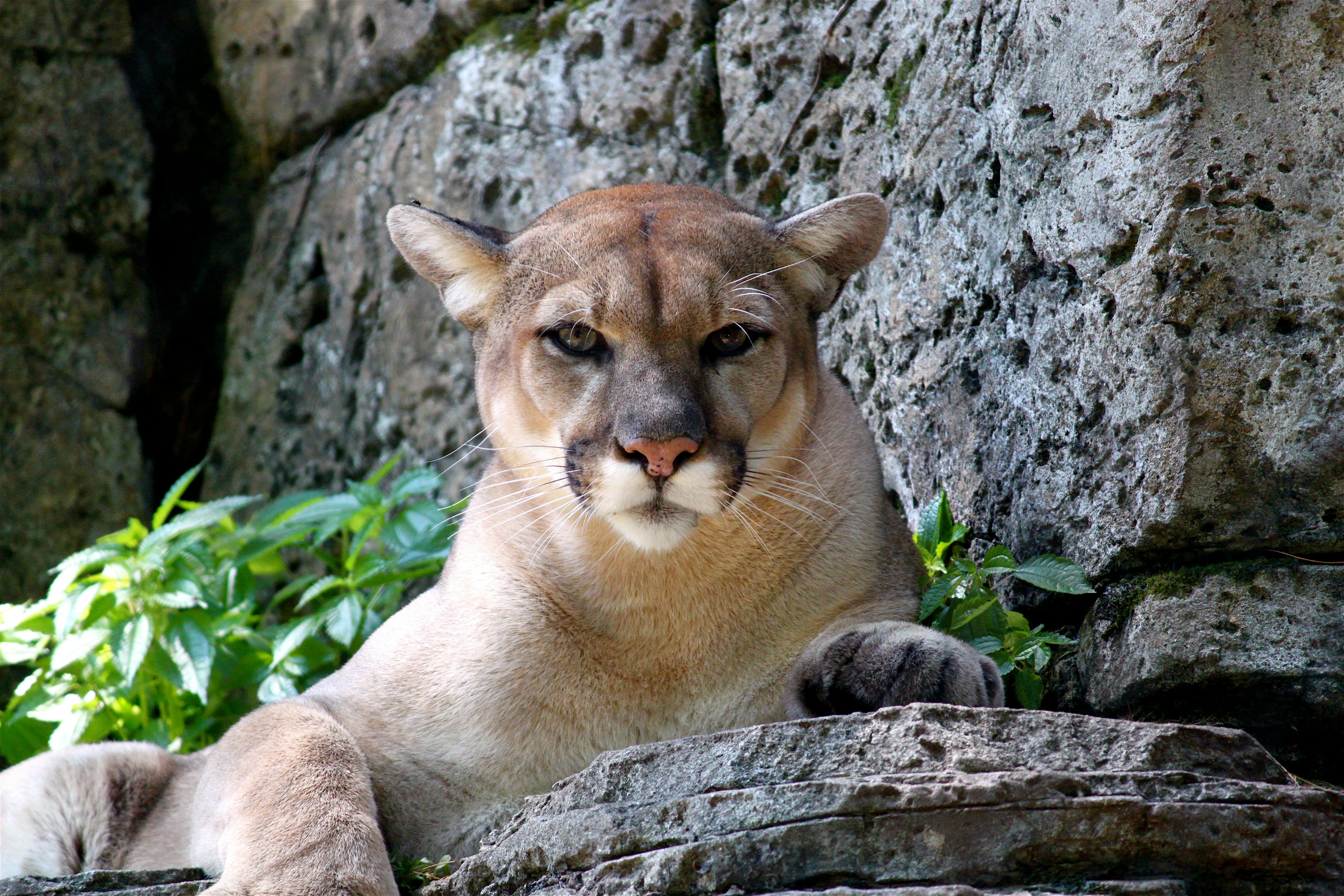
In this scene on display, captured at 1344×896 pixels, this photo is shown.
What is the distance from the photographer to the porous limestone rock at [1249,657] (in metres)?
2.93

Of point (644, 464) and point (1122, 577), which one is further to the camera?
point (1122, 577)

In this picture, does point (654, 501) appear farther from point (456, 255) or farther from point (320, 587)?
point (320, 587)

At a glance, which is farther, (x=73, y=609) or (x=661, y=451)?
(x=73, y=609)

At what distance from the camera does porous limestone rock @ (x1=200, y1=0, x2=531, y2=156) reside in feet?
20.3

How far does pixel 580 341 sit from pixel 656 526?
589mm

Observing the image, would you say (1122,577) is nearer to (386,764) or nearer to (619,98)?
(386,764)

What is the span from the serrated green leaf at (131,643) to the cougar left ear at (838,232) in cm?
271

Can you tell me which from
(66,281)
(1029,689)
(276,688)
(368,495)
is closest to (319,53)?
(66,281)

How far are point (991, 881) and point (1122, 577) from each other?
1298 mm

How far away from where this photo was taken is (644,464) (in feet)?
10.2

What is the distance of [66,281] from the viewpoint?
6.63m

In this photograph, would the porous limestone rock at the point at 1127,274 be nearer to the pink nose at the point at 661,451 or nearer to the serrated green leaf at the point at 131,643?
the pink nose at the point at 661,451

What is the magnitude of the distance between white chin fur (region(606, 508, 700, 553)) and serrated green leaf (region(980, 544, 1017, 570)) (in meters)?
0.88

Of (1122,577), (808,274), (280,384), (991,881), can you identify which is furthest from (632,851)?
(280,384)
